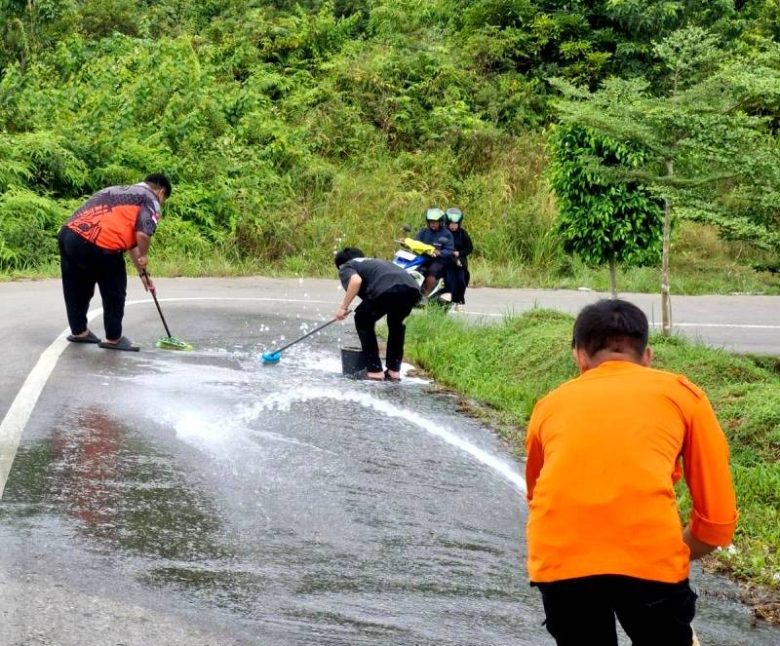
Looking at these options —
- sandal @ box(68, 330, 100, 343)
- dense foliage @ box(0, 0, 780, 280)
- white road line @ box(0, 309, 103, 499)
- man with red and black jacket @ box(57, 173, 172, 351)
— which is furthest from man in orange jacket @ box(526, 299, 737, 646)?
dense foliage @ box(0, 0, 780, 280)

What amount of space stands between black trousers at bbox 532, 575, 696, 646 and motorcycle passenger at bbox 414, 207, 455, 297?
39.3 feet

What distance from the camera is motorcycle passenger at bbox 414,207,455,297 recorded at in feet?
51.4

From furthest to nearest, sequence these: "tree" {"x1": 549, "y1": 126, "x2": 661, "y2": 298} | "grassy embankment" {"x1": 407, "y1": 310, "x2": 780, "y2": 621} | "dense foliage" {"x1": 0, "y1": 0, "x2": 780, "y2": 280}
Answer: "dense foliage" {"x1": 0, "y1": 0, "x2": 780, "y2": 280} < "tree" {"x1": 549, "y1": 126, "x2": 661, "y2": 298} < "grassy embankment" {"x1": 407, "y1": 310, "x2": 780, "y2": 621}

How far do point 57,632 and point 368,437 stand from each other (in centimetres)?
420

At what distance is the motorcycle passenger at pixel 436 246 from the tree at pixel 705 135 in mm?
2852

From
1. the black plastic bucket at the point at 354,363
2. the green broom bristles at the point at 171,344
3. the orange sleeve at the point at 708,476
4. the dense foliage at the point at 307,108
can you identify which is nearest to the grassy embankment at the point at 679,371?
the black plastic bucket at the point at 354,363

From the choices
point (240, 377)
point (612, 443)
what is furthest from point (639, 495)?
point (240, 377)

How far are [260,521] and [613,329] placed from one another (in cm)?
322

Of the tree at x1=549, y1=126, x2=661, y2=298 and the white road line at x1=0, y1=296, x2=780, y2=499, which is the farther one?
the tree at x1=549, y1=126, x2=661, y2=298

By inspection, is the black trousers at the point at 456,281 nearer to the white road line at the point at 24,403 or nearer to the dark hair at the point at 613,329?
the white road line at the point at 24,403

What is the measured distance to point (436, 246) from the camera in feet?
51.6

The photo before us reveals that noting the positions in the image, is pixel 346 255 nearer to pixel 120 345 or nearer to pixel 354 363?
pixel 354 363

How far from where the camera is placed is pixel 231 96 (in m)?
23.9

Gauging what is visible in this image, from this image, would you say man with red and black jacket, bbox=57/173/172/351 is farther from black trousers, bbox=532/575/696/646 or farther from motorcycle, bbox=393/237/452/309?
black trousers, bbox=532/575/696/646
